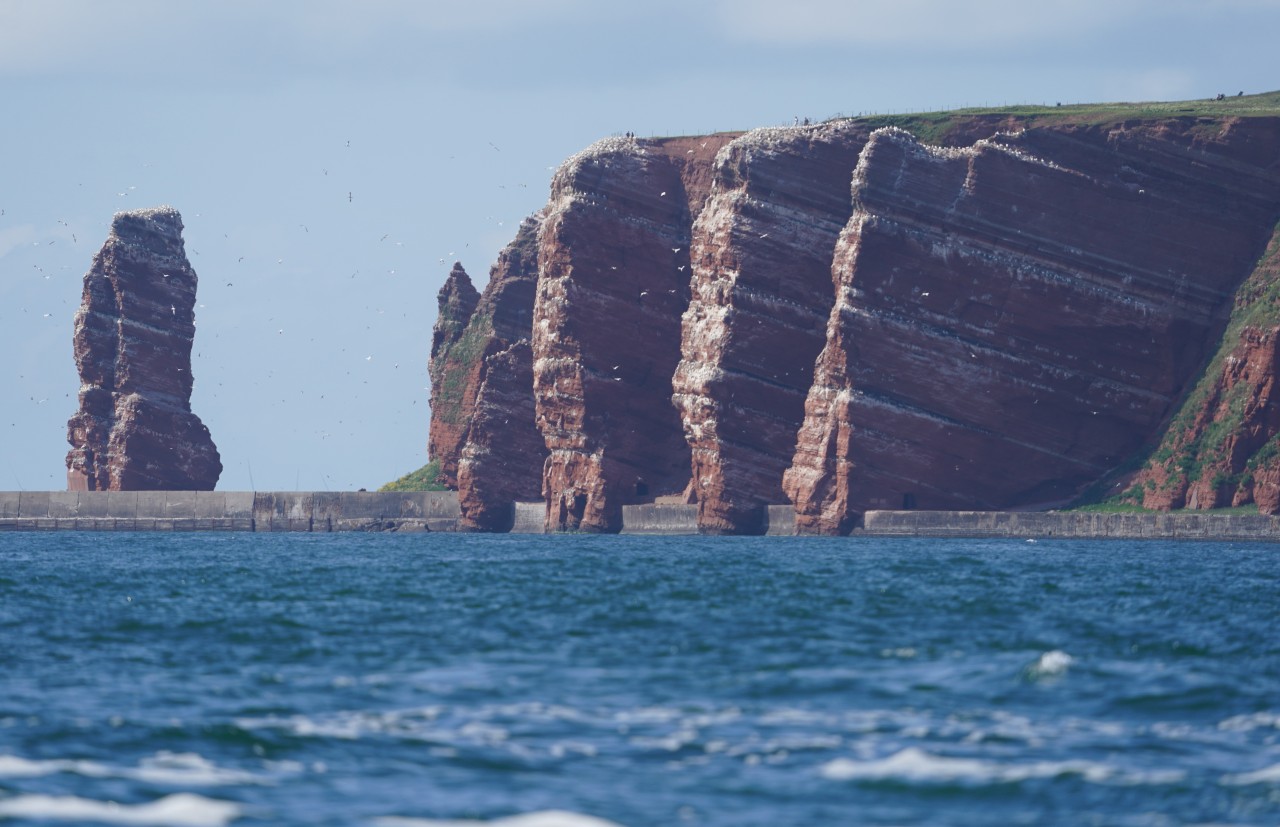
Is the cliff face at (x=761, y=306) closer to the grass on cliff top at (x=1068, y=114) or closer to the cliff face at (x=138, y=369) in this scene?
the grass on cliff top at (x=1068, y=114)

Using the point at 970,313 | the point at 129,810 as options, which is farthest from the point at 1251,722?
the point at 970,313

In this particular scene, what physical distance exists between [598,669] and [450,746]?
277 inches

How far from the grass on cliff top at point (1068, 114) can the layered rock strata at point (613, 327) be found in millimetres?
14824

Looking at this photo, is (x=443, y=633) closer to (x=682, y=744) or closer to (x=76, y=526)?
(x=682, y=744)

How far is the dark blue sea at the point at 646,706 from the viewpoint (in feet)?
67.6

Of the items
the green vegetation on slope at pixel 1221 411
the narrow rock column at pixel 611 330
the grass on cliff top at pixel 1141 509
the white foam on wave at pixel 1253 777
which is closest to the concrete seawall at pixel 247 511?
the narrow rock column at pixel 611 330

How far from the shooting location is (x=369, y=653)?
32938 millimetres

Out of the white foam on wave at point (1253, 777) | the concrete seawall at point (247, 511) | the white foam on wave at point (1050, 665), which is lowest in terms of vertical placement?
the white foam on wave at point (1253, 777)

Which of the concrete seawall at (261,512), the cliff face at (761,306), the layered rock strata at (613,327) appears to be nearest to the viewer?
the cliff face at (761,306)

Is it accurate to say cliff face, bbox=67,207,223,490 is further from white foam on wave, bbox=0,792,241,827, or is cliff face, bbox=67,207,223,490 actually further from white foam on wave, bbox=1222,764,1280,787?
white foam on wave, bbox=1222,764,1280,787

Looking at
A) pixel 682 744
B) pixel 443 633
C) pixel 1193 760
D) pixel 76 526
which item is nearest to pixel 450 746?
pixel 682 744

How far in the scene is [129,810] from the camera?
66.7 feet

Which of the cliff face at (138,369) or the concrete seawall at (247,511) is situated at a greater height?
the cliff face at (138,369)

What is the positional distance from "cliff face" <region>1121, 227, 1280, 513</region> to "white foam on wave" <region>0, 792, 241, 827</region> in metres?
78.0
